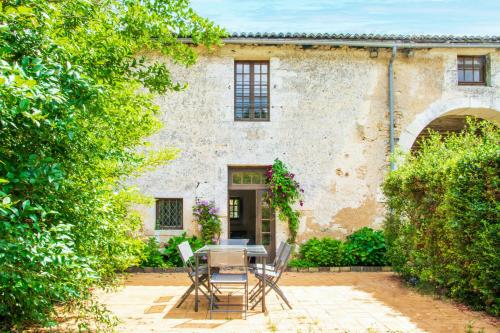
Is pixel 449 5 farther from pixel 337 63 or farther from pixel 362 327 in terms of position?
pixel 362 327

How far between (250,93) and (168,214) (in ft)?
11.1

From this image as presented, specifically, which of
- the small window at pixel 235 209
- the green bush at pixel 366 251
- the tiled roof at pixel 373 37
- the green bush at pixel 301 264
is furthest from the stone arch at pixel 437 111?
the small window at pixel 235 209

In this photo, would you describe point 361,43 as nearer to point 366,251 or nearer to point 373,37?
point 373,37

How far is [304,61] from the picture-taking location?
11.4m

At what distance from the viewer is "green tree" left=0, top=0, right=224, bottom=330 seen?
276 centimetres

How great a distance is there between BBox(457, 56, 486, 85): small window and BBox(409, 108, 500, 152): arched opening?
0.70m

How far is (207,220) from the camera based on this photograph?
10.8m

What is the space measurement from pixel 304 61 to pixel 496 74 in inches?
181

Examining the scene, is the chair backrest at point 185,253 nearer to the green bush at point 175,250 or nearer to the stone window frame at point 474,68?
the green bush at point 175,250

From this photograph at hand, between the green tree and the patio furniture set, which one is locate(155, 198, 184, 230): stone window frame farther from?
the green tree

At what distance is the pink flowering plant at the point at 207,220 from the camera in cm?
1072

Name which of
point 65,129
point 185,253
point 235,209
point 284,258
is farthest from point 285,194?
point 65,129

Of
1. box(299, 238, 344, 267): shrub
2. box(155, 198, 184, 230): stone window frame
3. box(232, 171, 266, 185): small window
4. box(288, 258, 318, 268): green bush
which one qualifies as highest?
box(232, 171, 266, 185): small window

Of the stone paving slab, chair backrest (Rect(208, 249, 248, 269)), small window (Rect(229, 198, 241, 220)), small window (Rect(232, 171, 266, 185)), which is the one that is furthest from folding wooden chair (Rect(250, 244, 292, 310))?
small window (Rect(229, 198, 241, 220))
